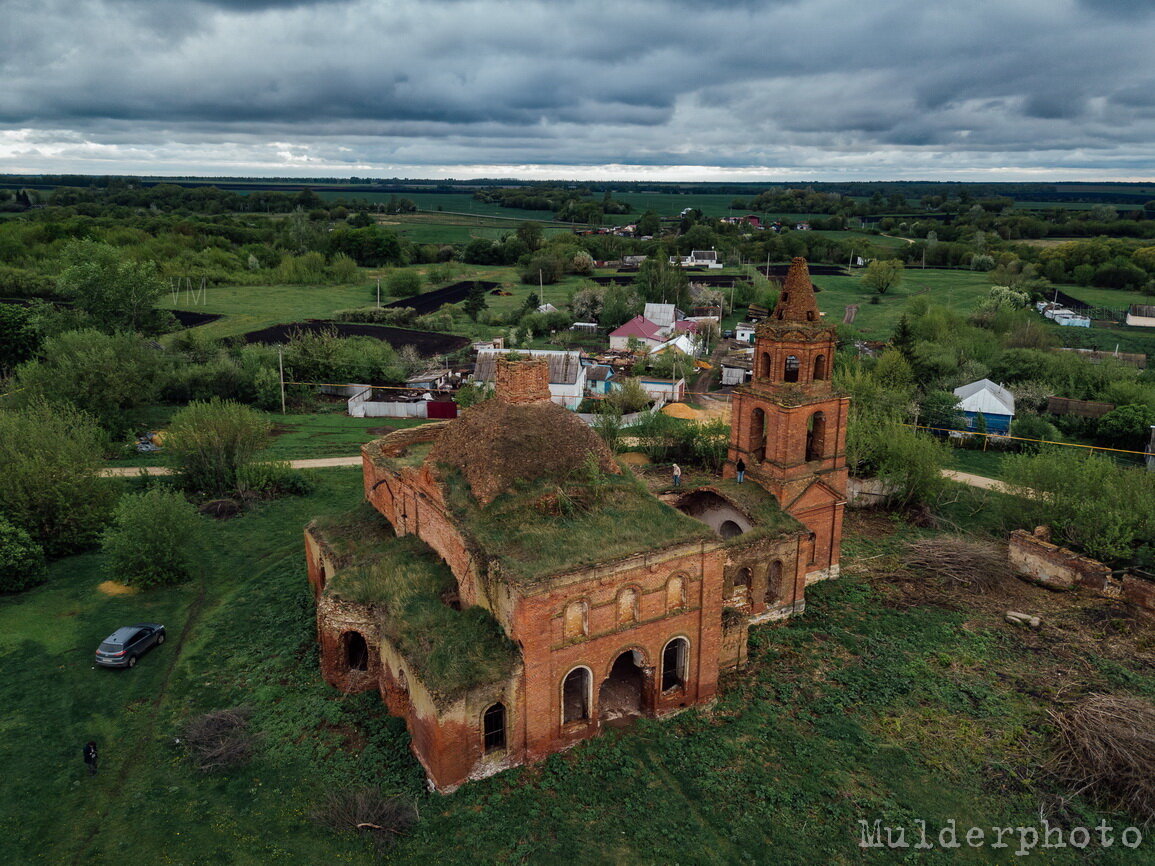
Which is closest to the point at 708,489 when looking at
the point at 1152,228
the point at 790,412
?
the point at 790,412

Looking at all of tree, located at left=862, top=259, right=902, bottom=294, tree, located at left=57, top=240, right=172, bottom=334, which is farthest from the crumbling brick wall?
tree, located at left=862, top=259, right=902, bottom=294

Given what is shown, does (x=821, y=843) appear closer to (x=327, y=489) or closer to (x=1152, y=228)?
(x=327, y=489)

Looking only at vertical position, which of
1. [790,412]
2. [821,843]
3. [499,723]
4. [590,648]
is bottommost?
[821,843]

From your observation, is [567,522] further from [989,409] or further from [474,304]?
[474,304]

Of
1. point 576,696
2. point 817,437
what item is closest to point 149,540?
point 576,696

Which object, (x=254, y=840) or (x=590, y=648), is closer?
(x=254, y=840)

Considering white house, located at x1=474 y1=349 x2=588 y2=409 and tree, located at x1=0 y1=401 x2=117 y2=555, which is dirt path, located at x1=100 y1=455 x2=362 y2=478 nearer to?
tree, located at x1=0 y1=401 x2=117 y2=555
